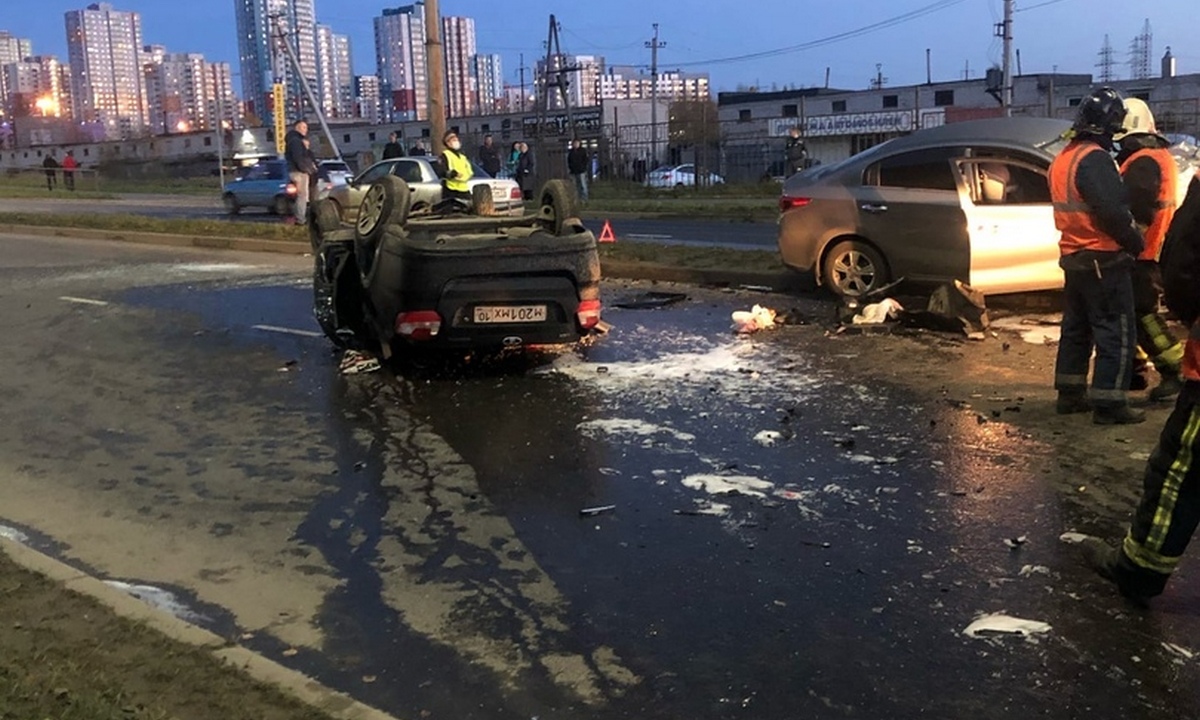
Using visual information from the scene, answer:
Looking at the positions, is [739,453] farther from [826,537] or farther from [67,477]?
[67,477]

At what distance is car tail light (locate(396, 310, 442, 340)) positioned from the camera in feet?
26.3

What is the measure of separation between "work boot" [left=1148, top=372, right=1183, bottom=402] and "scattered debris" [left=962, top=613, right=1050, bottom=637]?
349 cm

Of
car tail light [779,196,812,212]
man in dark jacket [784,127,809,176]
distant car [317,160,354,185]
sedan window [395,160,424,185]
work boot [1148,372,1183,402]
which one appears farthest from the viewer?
distant car [317,160,354,185]

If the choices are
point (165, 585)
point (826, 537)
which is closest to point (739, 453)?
point (826, 537)

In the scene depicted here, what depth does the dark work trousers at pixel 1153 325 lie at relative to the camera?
6988mm

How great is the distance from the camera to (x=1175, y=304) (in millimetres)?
4180

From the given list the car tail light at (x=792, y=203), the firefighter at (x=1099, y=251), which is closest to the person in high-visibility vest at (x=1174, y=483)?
the firefighter at (x=1099, y=251)

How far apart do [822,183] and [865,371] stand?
314 cm

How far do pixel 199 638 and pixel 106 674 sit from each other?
395 mm

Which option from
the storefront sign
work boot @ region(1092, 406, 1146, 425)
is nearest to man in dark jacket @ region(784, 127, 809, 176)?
work boot @ region(1092, 406, 1146, 425)

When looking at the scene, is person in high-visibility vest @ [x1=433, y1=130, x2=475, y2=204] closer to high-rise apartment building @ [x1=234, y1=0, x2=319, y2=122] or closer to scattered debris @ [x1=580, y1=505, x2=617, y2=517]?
scattered debris @ [x1=580, y1=505, x2=617, y2=517]

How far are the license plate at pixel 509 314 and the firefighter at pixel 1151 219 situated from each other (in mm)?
3898

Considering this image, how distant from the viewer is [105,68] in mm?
158875

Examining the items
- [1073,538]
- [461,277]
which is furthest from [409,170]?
[1073,538]
